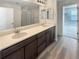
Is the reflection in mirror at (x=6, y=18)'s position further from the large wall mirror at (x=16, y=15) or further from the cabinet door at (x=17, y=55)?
the cabinet door at (x=17, y=55)

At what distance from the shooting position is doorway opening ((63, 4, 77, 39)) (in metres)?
8.07

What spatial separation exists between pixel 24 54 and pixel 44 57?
1.39 m

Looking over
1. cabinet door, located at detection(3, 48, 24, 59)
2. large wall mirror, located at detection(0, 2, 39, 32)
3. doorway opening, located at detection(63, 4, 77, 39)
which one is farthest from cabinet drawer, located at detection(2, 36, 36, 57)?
doorway opening, located at detection(63, 4, 77, 39)

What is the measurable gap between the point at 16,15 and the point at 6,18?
571mm

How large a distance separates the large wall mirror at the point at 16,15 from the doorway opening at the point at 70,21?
3380mm

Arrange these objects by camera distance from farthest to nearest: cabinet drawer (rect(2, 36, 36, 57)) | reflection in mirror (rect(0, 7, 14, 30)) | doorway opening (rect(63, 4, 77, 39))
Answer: doorway opening (rect(63, 4, 77, 39)), reflection in mirror (rect(0, 7, 14, 30)), cabinet drawer (rect(2, 36, 36, 57))

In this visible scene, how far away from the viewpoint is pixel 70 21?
332 inches

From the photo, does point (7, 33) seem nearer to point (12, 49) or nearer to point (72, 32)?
point (12, 49)

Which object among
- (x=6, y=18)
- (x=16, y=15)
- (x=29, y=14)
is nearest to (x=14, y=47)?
(x=6, y=18)

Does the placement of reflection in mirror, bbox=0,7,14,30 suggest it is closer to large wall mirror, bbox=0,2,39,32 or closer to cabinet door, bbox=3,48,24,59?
large wall mirror, bbox=0,2,39,32

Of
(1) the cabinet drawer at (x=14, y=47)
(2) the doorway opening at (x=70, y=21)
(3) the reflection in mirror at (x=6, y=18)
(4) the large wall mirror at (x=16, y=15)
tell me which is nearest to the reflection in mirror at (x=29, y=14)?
(4) the large wall mirror at (x=16, y=15)

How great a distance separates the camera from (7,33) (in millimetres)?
3576

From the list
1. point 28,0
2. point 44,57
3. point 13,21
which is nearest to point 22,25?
point 13,21

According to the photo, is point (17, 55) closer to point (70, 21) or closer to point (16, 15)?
point (16, 15)
